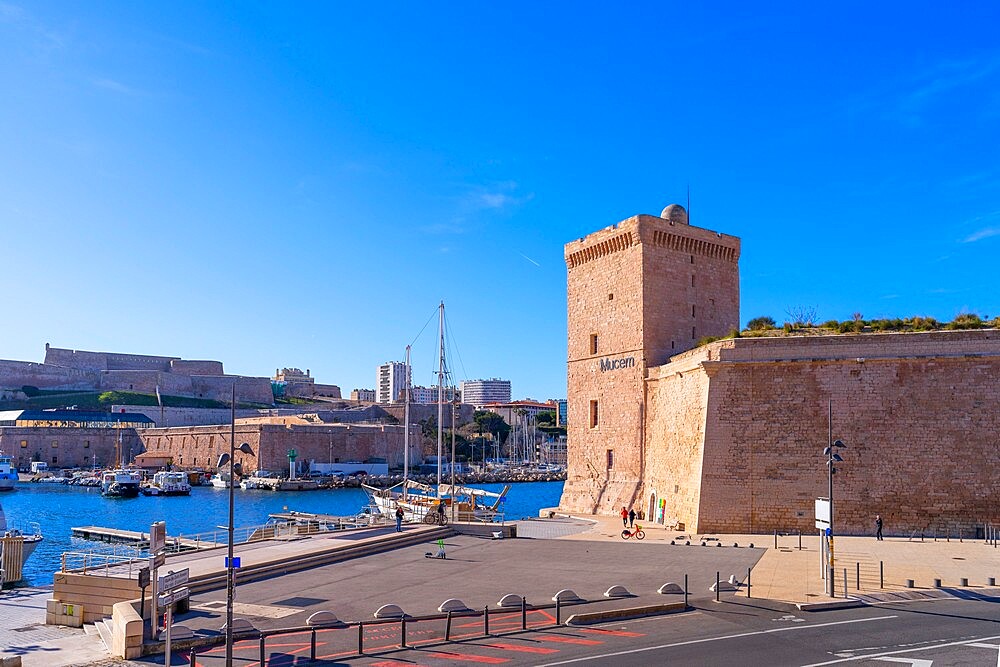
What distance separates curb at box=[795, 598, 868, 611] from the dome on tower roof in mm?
23919

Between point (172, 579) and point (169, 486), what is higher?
point (172, 579)

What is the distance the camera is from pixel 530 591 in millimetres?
18953

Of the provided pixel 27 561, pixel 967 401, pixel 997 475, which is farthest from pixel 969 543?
pixel 27 561

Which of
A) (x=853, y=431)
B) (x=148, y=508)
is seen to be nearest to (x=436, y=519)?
(x=853, y=431)

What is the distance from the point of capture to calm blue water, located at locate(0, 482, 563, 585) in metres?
43.5

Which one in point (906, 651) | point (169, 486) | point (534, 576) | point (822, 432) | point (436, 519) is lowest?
point (169, 486)

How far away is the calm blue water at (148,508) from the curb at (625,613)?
26.0m

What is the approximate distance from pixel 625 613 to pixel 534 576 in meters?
5.40

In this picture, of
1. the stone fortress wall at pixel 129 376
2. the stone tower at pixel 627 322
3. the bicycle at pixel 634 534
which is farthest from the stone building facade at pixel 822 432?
the stone fortress wall at pixel 129 376

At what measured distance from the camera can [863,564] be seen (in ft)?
69.5

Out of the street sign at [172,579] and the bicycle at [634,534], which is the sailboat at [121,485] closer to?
the bicycle at [634,534]

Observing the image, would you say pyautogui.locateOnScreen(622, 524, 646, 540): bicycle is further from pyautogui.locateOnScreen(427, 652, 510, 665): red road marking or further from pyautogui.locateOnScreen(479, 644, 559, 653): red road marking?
pyautogui.locateOnScreen(427, 652, 510, 665): red road marking

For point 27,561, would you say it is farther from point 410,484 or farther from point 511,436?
point 511,436

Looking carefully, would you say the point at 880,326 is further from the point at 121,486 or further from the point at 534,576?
the point at 121,486
